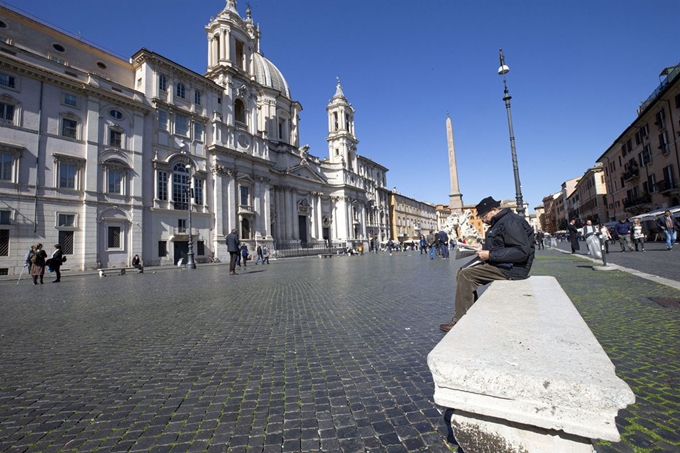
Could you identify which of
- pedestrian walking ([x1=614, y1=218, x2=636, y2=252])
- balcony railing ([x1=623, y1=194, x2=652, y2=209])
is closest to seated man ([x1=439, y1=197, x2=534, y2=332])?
pedestrian walking ([x1=614, y1=218, x2=636, y2=252])

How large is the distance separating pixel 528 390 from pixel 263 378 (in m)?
2.25

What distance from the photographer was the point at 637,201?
30047mm

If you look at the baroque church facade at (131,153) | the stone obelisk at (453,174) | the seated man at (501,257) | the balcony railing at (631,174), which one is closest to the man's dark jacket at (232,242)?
the baroque church facade at (131,153)

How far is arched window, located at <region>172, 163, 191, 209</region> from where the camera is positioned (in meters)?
27.2

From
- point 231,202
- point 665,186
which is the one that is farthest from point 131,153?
point 665,186

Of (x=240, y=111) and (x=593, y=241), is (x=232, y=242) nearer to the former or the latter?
(x=593, y=241)

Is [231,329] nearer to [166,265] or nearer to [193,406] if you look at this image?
[193,406]

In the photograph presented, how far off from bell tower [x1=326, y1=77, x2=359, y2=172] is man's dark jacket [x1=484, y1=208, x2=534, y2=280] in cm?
5193

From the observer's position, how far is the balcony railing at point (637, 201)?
28209 mm

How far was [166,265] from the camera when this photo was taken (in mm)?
25562

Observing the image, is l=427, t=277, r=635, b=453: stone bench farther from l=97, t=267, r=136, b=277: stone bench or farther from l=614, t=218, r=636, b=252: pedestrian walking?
l=97, t=267, r=136, b=277: stone bench

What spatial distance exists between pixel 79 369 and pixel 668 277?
10.1m

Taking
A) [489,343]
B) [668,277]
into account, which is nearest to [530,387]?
[489,343]

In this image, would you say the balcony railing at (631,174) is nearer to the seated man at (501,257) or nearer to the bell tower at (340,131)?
the bell tower at (340,131)
